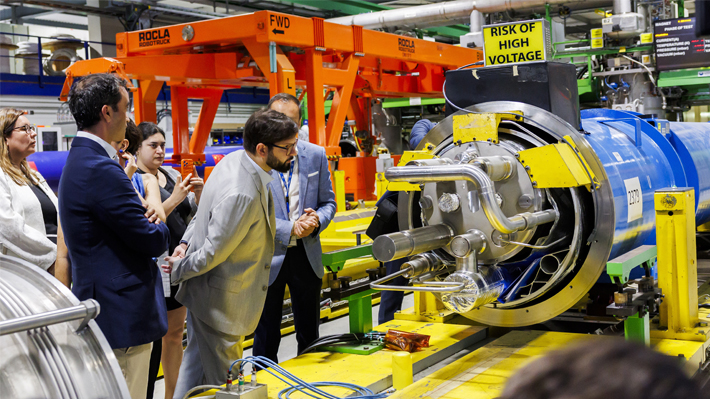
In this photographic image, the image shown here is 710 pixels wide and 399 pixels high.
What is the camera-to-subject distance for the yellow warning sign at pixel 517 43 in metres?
2.95

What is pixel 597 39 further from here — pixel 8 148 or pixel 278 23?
pixel 8 148

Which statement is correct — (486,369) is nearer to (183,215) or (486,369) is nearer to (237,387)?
(237,387)

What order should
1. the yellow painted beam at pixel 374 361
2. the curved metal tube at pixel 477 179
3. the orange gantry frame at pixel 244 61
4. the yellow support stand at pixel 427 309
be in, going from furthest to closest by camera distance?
the orange gantry frame at pixel 244 61
the yellow support stand at pixel 427 309
the yellow painted beam at pixel 374 361
the curved metal tube at pixel 477 179

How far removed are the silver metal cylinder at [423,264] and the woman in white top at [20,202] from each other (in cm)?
165

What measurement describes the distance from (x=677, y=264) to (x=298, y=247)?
162cm

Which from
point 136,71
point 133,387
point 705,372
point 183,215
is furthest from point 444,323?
point 136,71

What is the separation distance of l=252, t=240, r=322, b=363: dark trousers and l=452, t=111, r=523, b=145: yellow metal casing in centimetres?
91

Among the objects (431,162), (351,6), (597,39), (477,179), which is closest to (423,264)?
(431,162)

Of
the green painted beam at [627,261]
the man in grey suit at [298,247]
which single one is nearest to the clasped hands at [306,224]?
the man in grey suit at [298,247]

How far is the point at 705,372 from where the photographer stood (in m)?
2.77

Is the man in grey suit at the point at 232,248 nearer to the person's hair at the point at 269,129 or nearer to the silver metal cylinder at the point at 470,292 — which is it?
the person's hair at the point at 269,129

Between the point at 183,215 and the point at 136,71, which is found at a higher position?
the point at 136,71

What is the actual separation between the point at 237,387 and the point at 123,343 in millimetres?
431

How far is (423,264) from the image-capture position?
2.66 metres
